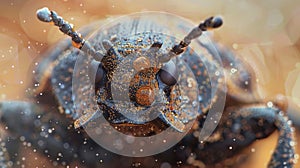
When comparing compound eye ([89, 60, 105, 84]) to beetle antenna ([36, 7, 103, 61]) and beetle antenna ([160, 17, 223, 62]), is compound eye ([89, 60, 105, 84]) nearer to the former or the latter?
beetle antenna ([36, 7, 103, 61])

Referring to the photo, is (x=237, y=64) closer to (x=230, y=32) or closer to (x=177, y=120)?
(x=177, y=120)

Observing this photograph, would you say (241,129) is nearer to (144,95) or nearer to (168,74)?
(168,74)

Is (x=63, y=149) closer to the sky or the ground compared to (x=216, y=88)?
closer to the ground

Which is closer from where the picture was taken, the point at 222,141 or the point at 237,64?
the point at 222,141

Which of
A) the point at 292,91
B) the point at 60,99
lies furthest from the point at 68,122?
the point at 292,91

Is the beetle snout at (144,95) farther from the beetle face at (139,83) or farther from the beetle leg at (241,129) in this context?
the beetle leg at (241,129)

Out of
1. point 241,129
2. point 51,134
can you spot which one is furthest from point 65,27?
point 241,129

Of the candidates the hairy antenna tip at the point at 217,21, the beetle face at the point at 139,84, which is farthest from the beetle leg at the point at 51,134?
the hairy antenna tip at the point at 217,21

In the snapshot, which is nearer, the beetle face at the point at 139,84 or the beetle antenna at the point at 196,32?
the beetle antenna at the point at 196,32

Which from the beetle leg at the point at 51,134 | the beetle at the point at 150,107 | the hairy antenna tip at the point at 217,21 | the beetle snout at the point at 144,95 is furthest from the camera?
the beetle leg at the point at 51,134
